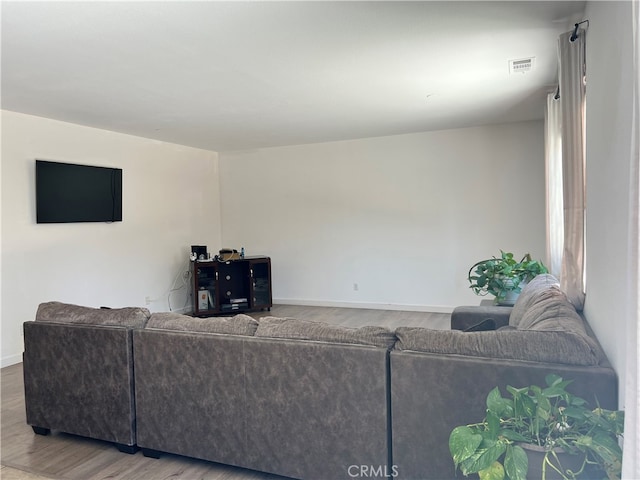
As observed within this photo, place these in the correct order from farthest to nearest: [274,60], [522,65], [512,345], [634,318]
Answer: [522,65] → [274,60] → [512,345] → [634,318]

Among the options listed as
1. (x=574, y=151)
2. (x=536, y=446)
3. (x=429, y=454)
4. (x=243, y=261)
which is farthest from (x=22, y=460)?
(x=243, y=261)

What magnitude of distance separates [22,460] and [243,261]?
439 cm

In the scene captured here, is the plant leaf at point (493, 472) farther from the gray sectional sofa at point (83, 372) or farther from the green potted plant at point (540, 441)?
the gray sectional sofa at point (83, 372)

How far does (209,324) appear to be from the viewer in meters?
2.54

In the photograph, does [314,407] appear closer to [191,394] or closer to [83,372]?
[191,394]

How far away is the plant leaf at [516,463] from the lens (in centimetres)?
129

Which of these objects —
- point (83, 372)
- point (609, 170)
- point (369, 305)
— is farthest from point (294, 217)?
point (609, 170)

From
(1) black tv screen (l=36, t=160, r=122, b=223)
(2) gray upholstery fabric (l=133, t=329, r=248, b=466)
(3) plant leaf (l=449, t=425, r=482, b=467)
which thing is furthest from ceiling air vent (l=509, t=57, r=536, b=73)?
(1) black tv screen (l=36, t=160, r=122, b=223)

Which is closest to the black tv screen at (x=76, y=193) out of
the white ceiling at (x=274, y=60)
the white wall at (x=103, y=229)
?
the white wall at (x=103, y=229)

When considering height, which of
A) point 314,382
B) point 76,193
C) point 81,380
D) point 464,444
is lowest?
point 81,380

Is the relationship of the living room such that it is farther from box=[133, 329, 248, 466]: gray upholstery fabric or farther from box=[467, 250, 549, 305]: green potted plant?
box=[133, 329, 248, 466]: gray upholstery fabric

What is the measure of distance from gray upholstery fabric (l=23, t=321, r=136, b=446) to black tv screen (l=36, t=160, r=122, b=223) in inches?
97.1

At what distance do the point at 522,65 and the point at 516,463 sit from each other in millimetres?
3258

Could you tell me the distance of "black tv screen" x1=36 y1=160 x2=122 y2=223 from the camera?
4906 mm
